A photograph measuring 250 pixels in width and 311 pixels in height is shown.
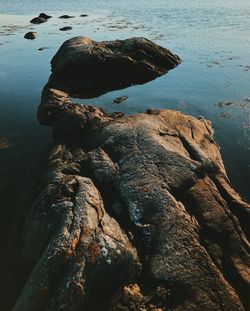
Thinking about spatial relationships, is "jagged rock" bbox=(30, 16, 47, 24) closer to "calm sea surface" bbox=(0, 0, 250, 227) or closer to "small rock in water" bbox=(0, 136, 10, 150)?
"calm sea surface" bbox=(0, 0, 250, 227)

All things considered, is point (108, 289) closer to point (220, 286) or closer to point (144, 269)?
point (144, 269)

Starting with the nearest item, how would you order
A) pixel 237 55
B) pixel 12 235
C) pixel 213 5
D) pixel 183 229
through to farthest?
pixel 183 229
pixel 12 235
pixel 237 55
pixel 213 5

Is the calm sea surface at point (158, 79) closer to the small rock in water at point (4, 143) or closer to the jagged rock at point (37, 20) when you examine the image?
the small rock in water at point (4, 143)

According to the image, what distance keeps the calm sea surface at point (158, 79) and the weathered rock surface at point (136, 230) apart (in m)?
3.10

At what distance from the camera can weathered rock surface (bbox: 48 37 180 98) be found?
25.6 meters

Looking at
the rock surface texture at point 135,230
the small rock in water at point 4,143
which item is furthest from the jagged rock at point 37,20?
the rock surface texture at point 135,230

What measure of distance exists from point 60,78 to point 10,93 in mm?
3599

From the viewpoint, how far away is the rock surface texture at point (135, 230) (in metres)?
8.48

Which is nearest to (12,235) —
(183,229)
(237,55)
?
(183,229)

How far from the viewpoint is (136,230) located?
998 cm

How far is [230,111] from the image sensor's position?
21.2m

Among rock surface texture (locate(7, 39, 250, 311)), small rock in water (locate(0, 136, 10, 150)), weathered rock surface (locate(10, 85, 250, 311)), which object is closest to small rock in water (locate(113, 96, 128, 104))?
small rock in water (locate(0, 136, 10, 150))

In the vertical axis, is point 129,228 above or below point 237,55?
above

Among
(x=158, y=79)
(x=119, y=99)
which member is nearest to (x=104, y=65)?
(x=158, y=79)
